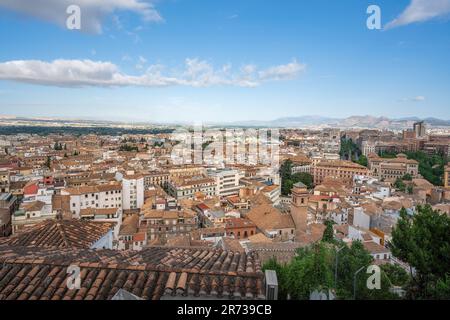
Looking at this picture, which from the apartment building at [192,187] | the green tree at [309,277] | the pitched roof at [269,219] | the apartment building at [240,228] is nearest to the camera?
the green tree at [309,277]

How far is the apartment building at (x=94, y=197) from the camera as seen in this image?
1870 cm

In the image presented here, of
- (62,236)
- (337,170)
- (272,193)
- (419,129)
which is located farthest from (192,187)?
(419,129)

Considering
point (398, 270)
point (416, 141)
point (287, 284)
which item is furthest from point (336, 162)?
point (287, 284)

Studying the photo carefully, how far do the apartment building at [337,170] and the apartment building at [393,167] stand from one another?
5.89 ft

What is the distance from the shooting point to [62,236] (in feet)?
16.4

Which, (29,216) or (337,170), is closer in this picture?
(29,216)

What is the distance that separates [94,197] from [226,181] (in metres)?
10.7

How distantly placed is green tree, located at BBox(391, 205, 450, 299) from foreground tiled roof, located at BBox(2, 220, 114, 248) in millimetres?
5069

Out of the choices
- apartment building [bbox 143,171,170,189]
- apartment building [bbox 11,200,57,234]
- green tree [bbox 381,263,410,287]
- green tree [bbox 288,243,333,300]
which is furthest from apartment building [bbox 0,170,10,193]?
green tree [bbox 288,243,333,300]

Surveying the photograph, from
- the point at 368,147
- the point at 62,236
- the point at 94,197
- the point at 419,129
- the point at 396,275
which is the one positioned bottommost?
the point at 94,197

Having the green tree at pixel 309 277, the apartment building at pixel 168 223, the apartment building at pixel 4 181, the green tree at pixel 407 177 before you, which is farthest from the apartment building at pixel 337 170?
the green tree at pixel 309 277

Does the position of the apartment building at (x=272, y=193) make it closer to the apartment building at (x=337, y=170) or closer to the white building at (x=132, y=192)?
the white building at (x=132, y=192)

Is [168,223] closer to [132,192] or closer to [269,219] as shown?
[269,219]
